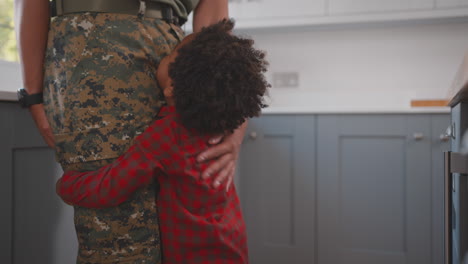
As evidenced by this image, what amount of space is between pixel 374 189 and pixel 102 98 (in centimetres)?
152

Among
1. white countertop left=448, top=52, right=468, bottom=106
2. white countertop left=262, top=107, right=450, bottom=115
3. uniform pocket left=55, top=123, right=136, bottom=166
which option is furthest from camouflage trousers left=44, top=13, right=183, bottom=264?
white countertop left=262, top=107, right=450, bottom=115

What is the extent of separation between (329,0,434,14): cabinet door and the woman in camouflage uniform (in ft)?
5.54

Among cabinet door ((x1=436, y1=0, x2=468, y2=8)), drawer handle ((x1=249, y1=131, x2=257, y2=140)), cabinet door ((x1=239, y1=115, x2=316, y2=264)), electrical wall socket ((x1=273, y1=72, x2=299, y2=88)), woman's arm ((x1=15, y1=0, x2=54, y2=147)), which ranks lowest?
cabinet door ((x1=239, y1=115, x2=316, y2=264))

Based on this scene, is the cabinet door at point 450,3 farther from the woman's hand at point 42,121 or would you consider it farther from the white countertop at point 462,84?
the woman's hand at point 42,121

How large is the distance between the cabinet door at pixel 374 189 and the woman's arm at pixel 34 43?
56.4 inches

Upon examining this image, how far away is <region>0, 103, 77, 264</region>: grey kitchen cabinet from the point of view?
1.09m

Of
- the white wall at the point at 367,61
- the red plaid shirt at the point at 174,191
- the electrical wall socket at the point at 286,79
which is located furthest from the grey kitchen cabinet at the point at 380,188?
the red plaid shirt at the point at 174,191

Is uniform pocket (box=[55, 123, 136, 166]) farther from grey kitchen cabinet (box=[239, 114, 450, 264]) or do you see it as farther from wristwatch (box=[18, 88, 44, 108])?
grey kitchen cabinet (box=[239, 114, 450, 264])

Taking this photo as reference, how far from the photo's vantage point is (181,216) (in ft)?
2.81

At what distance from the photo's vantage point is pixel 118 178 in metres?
0.79

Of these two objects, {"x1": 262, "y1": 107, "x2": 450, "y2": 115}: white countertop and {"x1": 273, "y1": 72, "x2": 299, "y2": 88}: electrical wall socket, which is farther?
{"x1": 273, "y1": 72, "x2": 299, "y2": 88}: electrical wall socket

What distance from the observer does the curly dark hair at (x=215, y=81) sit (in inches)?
30.8

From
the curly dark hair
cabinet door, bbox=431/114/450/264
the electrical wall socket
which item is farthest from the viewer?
the electrical wall socket

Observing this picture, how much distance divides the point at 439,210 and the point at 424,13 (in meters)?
1.08
